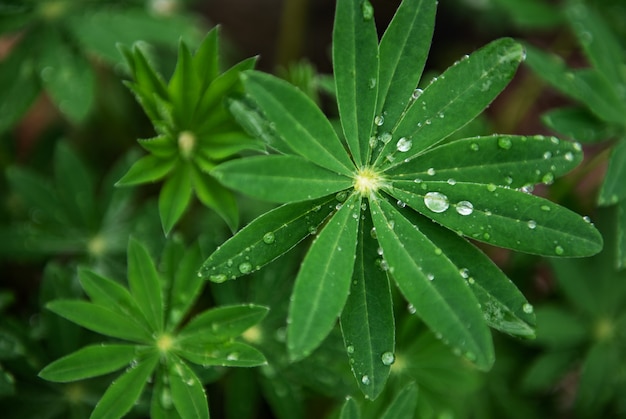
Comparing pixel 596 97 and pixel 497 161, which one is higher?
pixel 596 97

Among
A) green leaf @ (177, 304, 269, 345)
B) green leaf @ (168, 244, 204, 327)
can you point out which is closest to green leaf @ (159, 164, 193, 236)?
green leaf @ (168, 244, 204, 327)

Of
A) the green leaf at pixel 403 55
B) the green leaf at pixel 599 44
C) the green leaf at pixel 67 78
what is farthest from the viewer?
the green leaf at pixel 67 78

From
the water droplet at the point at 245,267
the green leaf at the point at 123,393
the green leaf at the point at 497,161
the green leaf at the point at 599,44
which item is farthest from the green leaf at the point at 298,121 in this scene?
the green leaf at the point at 599,44

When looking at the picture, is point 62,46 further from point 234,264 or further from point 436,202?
point 436,202

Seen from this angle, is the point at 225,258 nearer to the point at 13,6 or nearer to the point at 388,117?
the point at 388,117

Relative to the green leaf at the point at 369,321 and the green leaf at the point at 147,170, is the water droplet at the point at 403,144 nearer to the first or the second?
the green leaf at the point at 369,321

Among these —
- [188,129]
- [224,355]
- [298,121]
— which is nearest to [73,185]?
[188,129]
